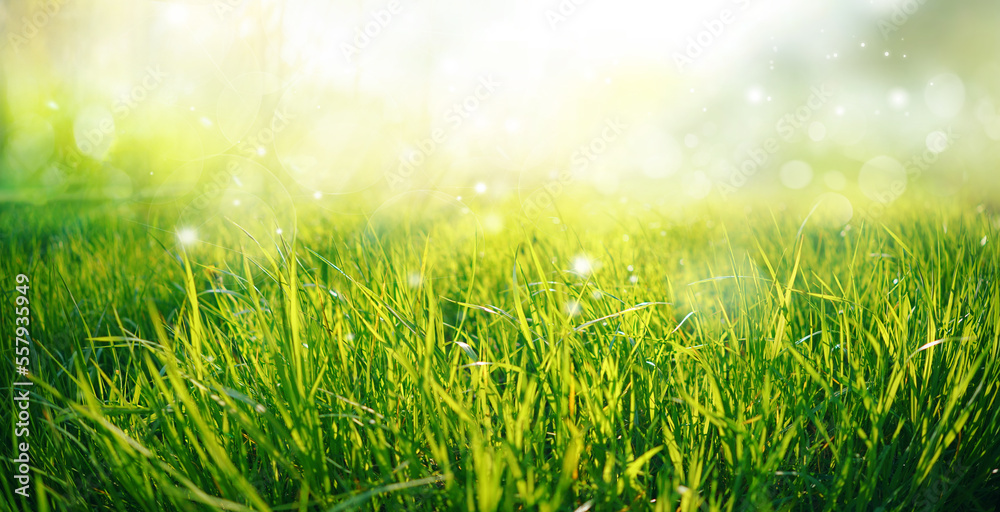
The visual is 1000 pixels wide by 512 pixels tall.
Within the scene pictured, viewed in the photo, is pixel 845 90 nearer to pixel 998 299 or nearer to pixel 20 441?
pixel 998 299

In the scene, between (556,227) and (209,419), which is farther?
(556,227)

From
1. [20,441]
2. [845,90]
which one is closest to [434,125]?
[20,441]

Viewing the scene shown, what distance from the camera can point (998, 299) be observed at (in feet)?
2.95

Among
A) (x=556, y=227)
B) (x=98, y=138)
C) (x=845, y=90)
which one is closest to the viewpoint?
(x=556, y=227)

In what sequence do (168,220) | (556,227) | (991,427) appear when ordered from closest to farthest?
(991,427), (556,227), (168,220)

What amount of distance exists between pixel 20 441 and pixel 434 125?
3296mm

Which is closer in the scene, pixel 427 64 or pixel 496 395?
pixel 496 395

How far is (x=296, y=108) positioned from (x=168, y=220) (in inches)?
51.9

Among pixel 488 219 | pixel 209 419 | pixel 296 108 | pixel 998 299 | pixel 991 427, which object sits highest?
pixel 296 108

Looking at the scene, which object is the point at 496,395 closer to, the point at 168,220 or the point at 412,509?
the point at 412,509

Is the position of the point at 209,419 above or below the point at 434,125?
below

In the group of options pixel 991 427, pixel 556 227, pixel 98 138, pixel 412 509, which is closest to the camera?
pixel 412 509

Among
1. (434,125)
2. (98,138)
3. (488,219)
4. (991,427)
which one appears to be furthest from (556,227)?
(98,138)

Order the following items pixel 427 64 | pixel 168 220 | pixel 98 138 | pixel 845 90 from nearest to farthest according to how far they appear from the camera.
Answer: pixel 168 220
pixel 427 64
pixel 98 138
pixel 845 90
